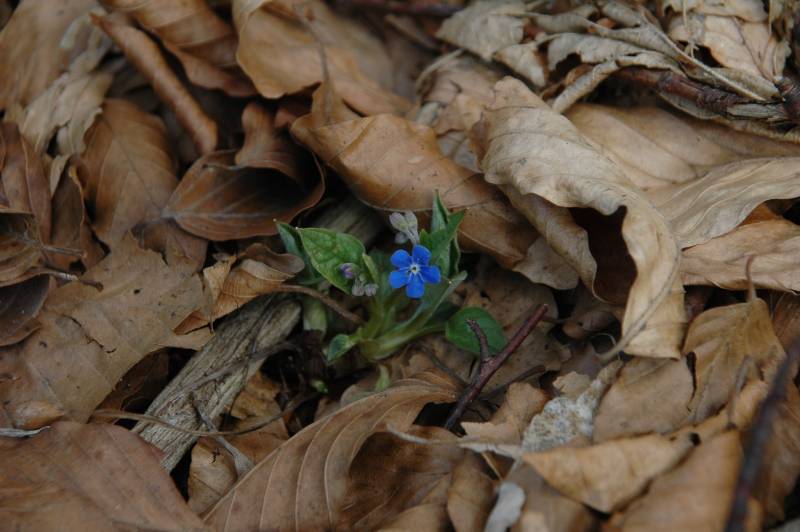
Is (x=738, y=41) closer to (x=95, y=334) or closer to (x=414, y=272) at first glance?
(x=414, y=272)

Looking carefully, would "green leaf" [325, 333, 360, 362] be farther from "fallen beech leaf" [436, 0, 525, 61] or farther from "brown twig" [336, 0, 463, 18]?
"brown twig" [336, 0, 463, 18]

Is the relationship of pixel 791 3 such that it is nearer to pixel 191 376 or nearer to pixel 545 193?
pixel 545 193

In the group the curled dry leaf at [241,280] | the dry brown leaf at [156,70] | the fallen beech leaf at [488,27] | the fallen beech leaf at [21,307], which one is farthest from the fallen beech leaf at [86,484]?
the fallen beech leaf at [488,27]

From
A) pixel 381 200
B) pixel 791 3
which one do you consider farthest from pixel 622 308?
pixel 791 3

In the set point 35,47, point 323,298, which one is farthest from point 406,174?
point 35,47

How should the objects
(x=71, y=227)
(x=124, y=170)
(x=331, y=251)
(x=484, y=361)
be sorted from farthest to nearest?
(x=124, y=170)
(x=71, y=227)
(x=331, y=251)
(x=484, y=361)

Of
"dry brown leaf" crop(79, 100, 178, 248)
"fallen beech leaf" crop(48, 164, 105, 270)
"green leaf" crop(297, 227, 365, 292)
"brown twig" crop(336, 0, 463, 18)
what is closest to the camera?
"green leaf" crop(297, 227, 365, 292)

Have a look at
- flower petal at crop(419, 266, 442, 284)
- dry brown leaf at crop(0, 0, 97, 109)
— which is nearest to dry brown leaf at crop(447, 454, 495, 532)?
flower petal at crop(419, 266, 442, 284)
